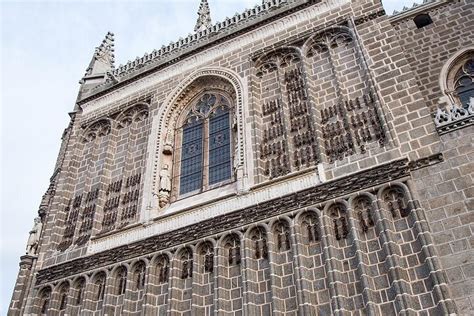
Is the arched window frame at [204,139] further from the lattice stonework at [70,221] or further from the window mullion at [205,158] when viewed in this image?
the lattice stonework at [70,221]

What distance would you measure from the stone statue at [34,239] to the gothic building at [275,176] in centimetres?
4

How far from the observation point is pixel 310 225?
1104 cm

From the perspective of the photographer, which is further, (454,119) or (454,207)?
(454,119)

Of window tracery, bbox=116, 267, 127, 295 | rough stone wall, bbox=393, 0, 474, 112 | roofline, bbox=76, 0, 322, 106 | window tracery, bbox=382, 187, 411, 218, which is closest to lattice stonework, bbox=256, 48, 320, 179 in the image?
roofline, bbox=76, 0, 322, 106

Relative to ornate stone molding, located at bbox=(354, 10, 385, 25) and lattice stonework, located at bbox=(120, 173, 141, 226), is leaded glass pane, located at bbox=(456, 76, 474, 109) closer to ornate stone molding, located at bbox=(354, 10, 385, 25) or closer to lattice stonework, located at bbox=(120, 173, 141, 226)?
ornate stone molding, located at bbox=(354, 10, 385, 25)

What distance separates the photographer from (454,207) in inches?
383

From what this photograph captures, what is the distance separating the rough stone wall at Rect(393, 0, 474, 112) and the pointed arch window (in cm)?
572

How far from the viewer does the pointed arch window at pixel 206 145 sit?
14320 millimetres

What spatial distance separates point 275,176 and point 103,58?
460 inches

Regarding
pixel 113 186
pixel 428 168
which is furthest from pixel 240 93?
pixel 428 168

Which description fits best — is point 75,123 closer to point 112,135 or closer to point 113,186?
point 112,135

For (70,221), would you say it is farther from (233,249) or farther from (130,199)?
(233,249)

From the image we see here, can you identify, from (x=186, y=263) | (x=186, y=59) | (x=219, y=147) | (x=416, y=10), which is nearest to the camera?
(x=186, y=263)

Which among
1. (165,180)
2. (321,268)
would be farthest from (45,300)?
(321,268)
